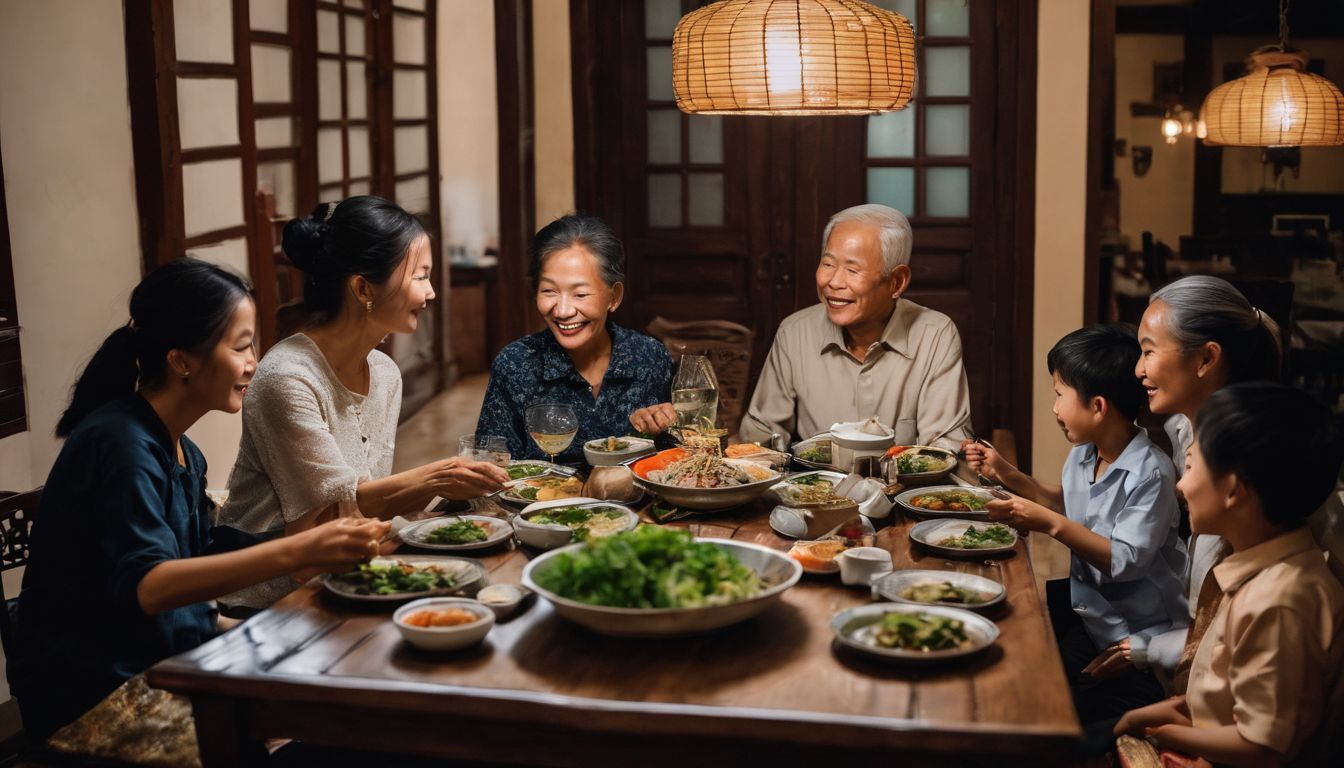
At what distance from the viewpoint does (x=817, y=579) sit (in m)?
2.02

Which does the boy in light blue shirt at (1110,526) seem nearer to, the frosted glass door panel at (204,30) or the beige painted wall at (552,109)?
the beige painted wall at (552,109)

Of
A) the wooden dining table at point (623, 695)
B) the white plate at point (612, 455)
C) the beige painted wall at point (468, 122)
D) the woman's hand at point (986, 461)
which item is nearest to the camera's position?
the wooden dining table at point (623, 695)

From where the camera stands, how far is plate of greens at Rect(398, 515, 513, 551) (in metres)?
2.16

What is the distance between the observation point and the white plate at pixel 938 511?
2348 mm

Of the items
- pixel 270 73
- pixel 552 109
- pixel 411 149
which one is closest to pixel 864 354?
pixel 552 109

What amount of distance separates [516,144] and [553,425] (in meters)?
2.53

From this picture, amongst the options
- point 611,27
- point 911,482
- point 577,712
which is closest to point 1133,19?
point 611,27

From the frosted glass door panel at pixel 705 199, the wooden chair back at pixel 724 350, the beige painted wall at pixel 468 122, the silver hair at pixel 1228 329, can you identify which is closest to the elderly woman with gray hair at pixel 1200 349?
the silver hair at pixel 1228 329

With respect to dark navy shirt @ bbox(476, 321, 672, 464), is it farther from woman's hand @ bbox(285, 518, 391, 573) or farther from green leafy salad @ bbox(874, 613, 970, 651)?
green leafy salad @ bbox(874, 613, 970, 651)

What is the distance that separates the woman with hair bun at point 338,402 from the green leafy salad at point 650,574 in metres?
0.59

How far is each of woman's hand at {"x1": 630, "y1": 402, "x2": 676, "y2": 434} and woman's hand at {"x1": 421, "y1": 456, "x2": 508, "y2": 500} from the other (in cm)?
58

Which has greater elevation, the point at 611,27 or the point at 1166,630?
the point at 611,27

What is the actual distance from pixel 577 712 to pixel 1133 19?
7498 millimetres

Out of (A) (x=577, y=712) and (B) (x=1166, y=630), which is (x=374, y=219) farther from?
(B) (x=1166, y=630)
